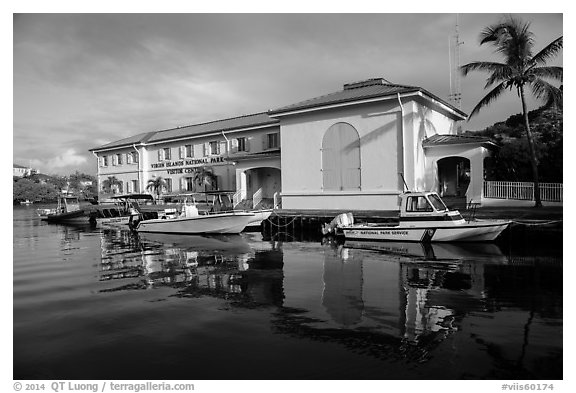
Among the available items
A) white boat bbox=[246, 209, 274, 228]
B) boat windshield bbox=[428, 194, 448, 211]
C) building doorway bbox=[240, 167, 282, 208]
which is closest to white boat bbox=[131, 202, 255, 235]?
white boat bbox=[246, 209, 274, 228]

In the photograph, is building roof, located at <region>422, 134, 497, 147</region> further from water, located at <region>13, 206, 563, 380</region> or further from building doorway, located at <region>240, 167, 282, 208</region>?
building doorway, located at <region>240, 167, 282, 208</region>

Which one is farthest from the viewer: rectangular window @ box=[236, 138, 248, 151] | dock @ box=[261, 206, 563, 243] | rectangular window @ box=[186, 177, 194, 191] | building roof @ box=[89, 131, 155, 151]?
building roof @ box=[89, 131, 155, 151]

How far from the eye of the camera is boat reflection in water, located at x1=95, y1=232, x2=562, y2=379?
5094 mm

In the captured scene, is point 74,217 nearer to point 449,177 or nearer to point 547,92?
point 449,177

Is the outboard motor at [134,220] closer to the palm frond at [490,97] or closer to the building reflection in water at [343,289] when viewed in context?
the building reflection in water at [343,289]

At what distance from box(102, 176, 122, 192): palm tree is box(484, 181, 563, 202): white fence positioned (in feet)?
101

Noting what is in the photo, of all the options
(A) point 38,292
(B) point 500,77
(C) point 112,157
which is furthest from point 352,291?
(C) point 112,157

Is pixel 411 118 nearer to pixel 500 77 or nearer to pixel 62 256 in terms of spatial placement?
pixel 500 77

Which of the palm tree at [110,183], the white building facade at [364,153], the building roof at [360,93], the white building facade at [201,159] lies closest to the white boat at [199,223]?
the white building facade at [364,153]

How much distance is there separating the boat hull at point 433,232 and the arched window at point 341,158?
4393mm

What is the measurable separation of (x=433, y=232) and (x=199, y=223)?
11.5m

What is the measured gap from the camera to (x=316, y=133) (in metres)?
21.5

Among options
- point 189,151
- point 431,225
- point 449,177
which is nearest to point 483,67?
point 449,177

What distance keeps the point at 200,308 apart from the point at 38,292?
4.30m
